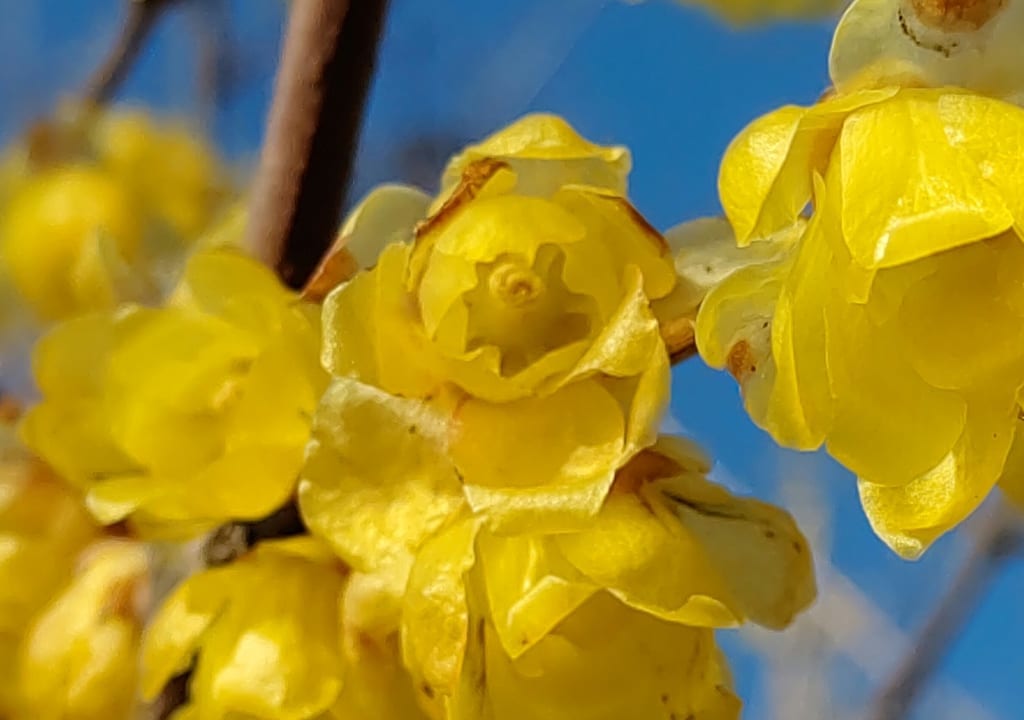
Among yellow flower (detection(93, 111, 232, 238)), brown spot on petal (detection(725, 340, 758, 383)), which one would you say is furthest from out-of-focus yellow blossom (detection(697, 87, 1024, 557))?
yellow flower (detection(93, 111, 232, 238))

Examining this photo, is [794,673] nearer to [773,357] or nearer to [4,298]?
[4,298]

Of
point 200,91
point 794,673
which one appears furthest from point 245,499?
point 794,673

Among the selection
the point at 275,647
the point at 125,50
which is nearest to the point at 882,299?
the point at 275,647

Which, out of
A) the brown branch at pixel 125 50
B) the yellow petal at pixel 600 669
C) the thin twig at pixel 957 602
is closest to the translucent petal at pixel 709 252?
the yellow petal at pixel 600 669

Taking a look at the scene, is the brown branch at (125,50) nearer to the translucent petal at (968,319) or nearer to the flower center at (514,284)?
the flower center at (514,284)

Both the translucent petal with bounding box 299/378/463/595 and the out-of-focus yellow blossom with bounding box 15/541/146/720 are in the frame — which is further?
the out-of-focus yellow blossom with bounding box 15/541/146/720

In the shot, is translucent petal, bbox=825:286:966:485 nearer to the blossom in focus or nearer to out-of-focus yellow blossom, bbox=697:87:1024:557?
out-of-focus yellow blossom, bbox=697:87:1024:557

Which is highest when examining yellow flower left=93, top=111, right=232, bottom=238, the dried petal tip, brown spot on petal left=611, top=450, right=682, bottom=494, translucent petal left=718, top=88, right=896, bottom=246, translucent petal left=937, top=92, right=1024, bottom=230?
the dried petal tip
